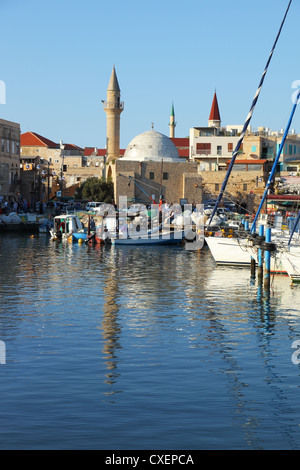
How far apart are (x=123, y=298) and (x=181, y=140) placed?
9435 centimetres

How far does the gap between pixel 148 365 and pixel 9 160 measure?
2284 inches

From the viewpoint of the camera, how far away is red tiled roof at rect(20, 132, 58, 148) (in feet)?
381

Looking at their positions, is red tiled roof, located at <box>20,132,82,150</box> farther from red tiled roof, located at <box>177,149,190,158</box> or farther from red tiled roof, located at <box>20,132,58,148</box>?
red tiled roof, located at <box>177,149,190,158</box>

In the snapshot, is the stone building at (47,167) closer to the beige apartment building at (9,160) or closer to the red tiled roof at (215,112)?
the beige apartment building at (9,160)

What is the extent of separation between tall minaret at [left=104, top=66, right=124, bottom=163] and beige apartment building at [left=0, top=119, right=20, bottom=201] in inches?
666

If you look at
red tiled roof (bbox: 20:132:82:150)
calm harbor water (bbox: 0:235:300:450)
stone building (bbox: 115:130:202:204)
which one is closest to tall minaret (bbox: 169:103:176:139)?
red tiled roof (bbox: 20:132:82:150)

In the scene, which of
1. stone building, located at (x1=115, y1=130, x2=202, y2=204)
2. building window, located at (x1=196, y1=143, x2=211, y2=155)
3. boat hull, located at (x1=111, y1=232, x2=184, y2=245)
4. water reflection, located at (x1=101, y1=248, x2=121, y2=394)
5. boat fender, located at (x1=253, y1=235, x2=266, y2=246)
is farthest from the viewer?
building window, located at (x1=196, y1=143, x2=211, y2=155)

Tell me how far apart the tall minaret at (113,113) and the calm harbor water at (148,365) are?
59.6 metres

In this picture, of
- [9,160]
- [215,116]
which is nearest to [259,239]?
[9,160]

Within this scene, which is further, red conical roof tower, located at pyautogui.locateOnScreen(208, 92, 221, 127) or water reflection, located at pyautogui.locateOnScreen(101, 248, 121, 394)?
red conical roof tower, located at pyautogui.locateOnScreen(208, 92, 221, 127)

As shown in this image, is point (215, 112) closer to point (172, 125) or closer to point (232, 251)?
point (172, 125)

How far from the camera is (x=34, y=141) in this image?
117000 mm

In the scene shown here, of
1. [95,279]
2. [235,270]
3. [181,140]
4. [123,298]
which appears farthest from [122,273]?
[181,140]
